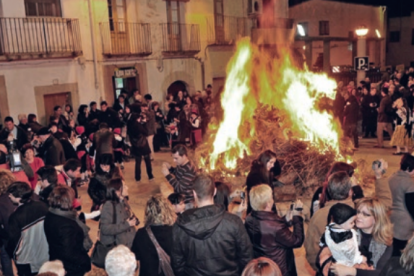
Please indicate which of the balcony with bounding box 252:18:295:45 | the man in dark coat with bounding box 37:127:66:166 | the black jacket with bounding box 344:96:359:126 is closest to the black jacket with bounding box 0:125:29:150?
the man in dark coat with bounding box 37:127:66:166

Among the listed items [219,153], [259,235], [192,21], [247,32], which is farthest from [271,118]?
[247,32]

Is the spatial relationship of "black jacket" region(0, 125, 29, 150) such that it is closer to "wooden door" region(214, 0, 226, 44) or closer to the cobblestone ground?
the cobblestone ground

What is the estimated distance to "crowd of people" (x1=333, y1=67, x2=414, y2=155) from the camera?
12656mm

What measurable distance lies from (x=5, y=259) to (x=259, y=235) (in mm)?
3589

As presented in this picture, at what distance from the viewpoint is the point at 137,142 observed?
11.2 meters

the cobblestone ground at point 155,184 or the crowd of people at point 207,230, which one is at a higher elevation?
the crowd of people at point 207,230

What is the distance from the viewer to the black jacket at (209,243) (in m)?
4.02

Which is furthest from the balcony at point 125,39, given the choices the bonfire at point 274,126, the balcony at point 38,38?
the bonfire at point 274,126

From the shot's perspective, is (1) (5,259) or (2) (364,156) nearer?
(1) (5,259)

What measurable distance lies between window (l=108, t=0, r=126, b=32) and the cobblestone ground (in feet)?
17.1

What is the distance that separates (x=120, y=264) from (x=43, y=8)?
42.4 ft

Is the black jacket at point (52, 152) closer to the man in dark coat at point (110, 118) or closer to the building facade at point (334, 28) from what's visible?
the man in dark coat at point (110, 118)

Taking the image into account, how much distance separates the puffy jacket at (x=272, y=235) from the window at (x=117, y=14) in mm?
14008

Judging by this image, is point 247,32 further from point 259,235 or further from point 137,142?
point 259,235
